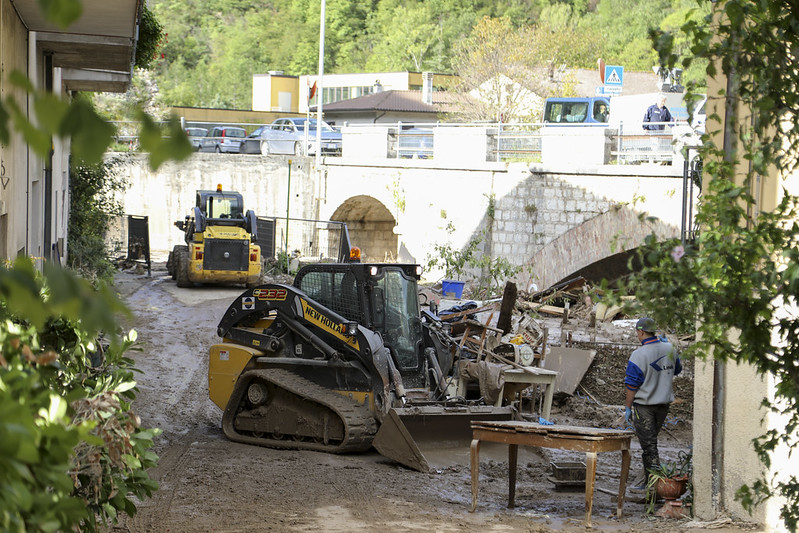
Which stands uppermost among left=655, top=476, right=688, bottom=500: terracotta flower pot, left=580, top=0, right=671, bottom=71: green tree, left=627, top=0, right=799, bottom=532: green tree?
left=580, top=0, right=671, bottom=71: green tree

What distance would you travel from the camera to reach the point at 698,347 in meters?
4.03

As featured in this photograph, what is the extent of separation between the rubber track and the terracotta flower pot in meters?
3.06

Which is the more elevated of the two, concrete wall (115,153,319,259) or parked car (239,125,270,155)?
parked car (239,125,270,155)

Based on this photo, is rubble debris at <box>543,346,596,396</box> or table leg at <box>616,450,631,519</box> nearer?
table leg at <box>616,450,631,519</box>

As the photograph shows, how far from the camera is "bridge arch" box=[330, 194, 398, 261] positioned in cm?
2942

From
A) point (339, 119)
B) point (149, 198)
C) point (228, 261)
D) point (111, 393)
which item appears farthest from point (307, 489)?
point (339, 119)

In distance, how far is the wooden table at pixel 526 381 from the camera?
1107 centimetres

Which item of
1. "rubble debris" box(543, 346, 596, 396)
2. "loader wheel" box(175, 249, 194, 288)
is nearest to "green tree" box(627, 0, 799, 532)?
"rubble debris" box(543, 346, 596, 396)

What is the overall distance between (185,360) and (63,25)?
1359 cm

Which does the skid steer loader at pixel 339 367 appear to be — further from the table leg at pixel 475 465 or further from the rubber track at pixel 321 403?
the table leg at pixel 475 465

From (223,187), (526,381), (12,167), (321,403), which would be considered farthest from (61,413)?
(223,187)

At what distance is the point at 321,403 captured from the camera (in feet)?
32.2

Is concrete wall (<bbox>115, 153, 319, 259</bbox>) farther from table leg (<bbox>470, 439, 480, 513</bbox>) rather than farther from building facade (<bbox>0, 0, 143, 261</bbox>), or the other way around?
table leg (<bbox>470, 439, 480, 513</bbox>)

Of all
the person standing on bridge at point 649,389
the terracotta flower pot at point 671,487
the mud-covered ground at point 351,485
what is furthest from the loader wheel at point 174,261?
the terracotta flower pot at point 671,487
